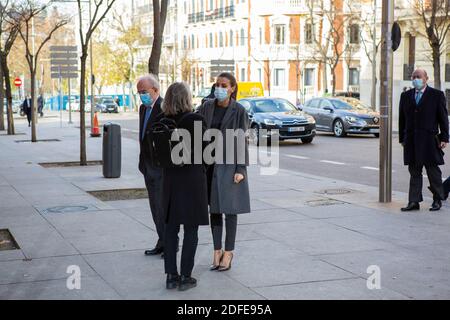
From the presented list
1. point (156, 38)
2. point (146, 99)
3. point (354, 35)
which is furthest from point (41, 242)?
point (354, 35)

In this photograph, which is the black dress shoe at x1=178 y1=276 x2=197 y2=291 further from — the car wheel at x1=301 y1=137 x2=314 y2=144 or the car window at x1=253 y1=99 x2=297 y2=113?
the car window at x1=253 y1=99 x2=297 y2=113

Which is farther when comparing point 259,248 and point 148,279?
point 259,248

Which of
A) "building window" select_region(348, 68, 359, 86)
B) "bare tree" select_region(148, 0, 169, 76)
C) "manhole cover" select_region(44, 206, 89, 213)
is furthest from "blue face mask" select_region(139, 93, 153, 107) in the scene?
"building window" select_region(348, 68, 359, 86)

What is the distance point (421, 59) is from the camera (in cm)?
4184

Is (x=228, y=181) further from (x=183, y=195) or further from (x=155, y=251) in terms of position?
(x=155, y=251)

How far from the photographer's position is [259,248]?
8.25m

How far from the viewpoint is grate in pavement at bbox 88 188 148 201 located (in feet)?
40.3

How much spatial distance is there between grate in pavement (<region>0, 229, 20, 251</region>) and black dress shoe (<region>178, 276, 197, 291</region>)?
2.55 m

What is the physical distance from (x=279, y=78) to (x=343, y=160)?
48403mm

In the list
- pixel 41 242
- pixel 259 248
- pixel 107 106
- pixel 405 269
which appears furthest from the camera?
pixel 107 106

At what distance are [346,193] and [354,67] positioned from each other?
52717mm

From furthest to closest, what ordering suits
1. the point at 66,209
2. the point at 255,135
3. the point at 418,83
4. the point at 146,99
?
the point at 255,135 < the point at 66,209 < the point at 418,83 < the point at 146,99

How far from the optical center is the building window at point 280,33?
67375 mm
